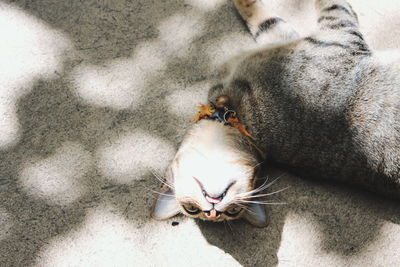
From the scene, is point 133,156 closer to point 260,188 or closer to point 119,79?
point 119,79

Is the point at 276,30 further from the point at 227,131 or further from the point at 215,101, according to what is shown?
the point at 227,131

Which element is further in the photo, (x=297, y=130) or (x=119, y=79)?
(x=119, y=79)

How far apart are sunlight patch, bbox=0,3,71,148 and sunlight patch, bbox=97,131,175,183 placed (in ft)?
1.87

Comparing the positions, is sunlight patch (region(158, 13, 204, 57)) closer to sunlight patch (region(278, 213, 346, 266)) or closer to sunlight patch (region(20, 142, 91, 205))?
sunlight patch (region(20, 142, 91, 205))

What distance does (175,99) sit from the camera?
8.57 feet

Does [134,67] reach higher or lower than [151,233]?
higher

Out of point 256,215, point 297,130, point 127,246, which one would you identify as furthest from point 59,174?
point 297,130

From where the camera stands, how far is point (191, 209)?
2160 mm

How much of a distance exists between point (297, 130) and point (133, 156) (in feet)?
3.15

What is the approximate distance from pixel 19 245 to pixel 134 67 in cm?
124

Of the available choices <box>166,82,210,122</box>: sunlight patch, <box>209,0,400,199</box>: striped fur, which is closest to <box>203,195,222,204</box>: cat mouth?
<box>209,0,400,199</box>: striped fur

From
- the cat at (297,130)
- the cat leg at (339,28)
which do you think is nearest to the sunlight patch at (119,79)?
the cat at (297,130)

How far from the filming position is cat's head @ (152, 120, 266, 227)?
2049 millimetres

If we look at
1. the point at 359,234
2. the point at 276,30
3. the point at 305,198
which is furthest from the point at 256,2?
the point at 359,234
